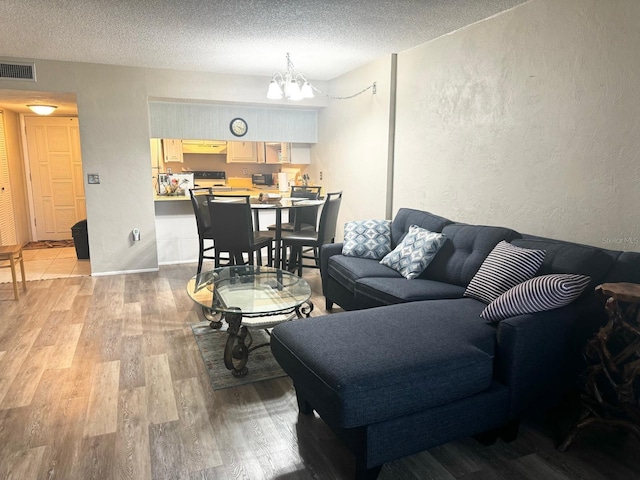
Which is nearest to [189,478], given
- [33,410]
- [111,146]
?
[33,410]

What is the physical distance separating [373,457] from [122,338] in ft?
7.80

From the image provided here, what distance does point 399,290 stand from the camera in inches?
120

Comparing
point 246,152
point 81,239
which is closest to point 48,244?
point 81,239

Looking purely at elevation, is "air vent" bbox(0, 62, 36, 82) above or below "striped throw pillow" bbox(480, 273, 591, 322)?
above

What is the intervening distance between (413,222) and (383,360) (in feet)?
7.14

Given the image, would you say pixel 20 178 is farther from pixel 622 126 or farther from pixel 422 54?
pixel 622 126

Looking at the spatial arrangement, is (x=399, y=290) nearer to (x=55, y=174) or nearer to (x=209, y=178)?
(x=209, y=178)

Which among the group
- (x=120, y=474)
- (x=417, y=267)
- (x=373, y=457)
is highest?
(x=417, y=267)

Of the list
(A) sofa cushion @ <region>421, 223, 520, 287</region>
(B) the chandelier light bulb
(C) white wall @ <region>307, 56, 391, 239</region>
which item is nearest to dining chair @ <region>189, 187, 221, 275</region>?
(B) the chandelier light bulb

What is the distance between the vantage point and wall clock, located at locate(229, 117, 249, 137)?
611cm

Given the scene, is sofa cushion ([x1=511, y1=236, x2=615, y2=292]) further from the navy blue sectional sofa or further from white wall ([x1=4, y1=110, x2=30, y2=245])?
white wall ([x1=4, y1=110, x2=30, y2=245])

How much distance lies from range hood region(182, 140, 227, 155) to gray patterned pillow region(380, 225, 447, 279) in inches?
179

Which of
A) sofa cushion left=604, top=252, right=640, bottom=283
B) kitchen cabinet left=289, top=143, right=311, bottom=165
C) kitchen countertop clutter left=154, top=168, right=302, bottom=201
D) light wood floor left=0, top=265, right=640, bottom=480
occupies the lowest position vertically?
light wood floor left=0, top=265, right=640, bottom=480

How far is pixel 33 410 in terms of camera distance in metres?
2.46
